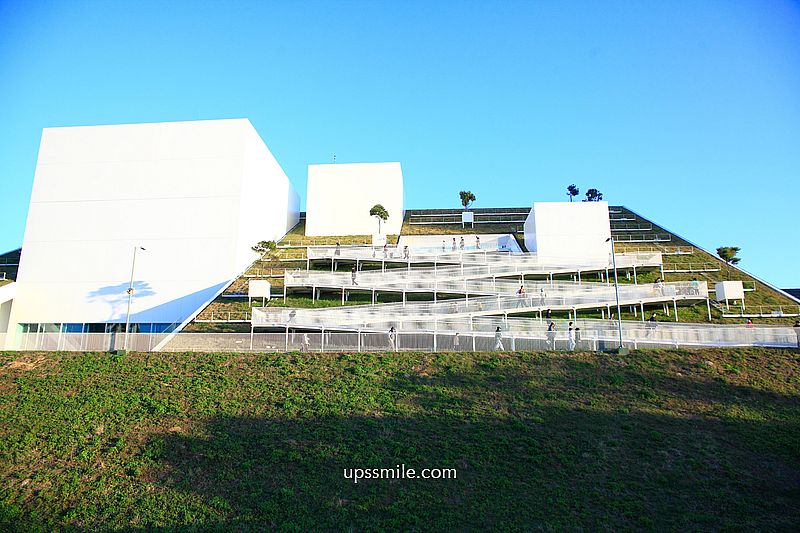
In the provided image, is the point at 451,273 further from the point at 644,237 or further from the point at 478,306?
the point at 644,237

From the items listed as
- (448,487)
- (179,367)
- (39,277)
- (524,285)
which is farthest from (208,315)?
(448,487)

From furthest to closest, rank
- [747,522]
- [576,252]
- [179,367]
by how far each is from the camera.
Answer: [576,252] → [179,367] → [747,522]

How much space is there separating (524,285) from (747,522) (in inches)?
900

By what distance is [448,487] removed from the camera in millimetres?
19188

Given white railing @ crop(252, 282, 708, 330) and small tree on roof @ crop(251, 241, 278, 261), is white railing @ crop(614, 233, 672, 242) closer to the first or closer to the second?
white railing @ crop(252, 282, 708, 330)

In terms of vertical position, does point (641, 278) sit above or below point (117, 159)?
below

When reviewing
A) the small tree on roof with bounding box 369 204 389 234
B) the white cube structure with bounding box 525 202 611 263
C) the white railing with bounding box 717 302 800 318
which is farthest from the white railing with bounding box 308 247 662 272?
the small tree on roof with bounding box 369 204 389 234

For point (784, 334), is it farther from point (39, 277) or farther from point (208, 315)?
point (39, 277)

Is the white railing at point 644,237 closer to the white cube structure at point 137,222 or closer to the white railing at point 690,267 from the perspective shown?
the white railing at point 690,267

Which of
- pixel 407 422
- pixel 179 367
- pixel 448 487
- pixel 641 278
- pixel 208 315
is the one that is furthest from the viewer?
pixel 641 278

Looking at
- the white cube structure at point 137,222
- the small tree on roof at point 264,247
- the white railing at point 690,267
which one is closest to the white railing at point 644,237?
the white railing at point 690,267

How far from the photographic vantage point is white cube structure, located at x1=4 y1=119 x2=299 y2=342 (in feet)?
147

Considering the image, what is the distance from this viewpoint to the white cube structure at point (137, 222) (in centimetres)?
4484

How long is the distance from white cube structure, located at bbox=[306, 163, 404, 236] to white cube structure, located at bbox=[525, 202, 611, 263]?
17.0m
